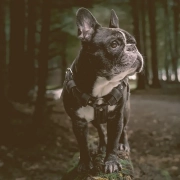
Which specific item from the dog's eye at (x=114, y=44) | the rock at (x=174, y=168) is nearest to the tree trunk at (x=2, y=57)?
the rock at (x=174, y=168)

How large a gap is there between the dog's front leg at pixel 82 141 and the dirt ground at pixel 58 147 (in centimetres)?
173

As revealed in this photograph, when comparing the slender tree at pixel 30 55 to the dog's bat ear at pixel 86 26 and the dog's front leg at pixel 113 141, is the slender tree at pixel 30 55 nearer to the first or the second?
the dog's front leg at pixel 113 141

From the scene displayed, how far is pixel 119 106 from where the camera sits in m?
Answer: 2.09

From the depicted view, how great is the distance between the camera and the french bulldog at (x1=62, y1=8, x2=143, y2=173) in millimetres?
1876

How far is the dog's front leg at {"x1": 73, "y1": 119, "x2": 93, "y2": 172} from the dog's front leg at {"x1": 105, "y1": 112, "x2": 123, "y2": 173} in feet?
0.46

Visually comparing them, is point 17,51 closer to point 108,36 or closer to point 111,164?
point 111,164

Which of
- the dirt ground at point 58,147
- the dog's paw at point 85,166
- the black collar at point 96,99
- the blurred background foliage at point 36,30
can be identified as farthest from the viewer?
the blurred background foliage at point 36,30

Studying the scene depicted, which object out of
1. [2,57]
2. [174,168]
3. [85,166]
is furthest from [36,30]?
[85,166]

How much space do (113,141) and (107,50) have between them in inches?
23.8

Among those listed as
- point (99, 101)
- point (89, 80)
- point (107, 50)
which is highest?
point (107, 50)

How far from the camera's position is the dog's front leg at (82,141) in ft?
7.01

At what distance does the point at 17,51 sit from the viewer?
619 centimetres

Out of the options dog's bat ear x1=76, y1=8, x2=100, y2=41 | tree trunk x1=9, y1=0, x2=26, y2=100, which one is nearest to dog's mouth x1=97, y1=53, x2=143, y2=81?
dog's bat ear x1=76, y1=8, x2=100, y2=41

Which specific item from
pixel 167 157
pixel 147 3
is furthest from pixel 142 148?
pixel 147 3
